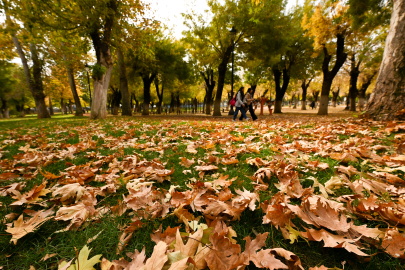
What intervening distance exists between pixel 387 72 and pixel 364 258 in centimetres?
688

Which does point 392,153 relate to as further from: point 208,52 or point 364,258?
point 208,52

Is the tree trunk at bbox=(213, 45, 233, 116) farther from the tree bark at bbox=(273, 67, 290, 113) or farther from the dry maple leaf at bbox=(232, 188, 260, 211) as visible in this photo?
the dry maple leaf at bbox=(232, 188, 260, 211)

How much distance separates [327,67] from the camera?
13.3 metres

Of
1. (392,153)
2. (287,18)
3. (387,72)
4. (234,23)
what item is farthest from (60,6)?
(287,18)

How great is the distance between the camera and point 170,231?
1.07m

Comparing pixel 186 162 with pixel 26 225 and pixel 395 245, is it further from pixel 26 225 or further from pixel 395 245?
pixel 395 245

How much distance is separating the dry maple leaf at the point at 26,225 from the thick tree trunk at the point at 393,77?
7.56 m

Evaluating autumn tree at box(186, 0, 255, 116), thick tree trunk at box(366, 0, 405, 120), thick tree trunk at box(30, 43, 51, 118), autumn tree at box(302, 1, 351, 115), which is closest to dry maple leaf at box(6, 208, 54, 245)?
thick tree trunk at box(366, 0, 405, 120)

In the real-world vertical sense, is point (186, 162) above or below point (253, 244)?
above

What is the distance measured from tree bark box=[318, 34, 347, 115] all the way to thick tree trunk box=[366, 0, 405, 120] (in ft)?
27.2

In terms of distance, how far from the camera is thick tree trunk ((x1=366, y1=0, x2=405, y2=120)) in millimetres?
4773

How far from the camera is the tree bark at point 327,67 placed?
12075 millimetres

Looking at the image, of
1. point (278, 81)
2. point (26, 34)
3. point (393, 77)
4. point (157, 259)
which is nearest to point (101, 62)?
point (26, 34)

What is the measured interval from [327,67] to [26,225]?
Result: 1764cm
